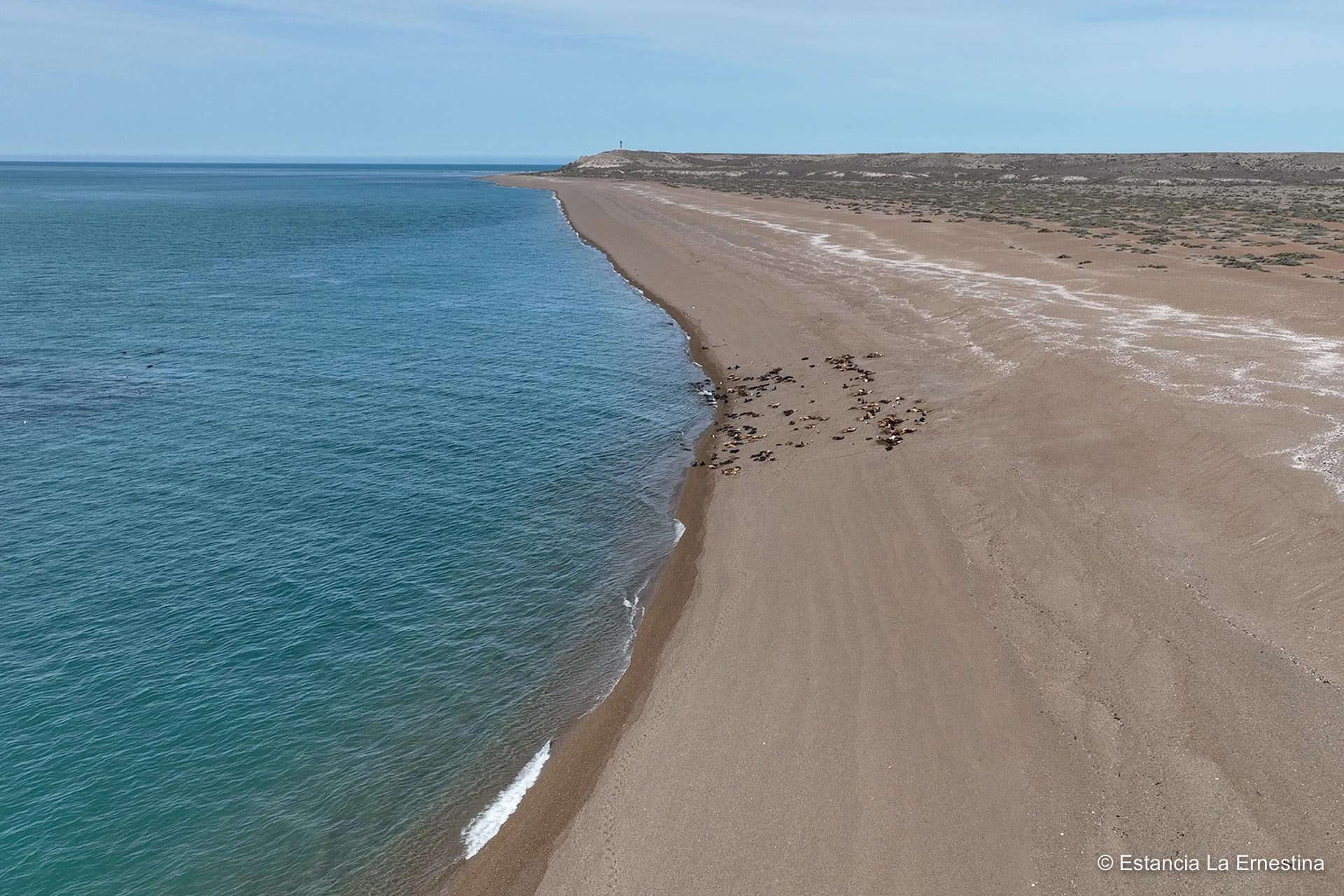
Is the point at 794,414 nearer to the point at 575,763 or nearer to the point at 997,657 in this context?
the point at 997,657

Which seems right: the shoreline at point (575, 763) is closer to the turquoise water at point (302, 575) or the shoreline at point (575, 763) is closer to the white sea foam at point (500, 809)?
the white sea foam at point (500, 809)

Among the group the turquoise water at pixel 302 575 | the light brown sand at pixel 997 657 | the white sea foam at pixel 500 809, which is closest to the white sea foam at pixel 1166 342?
the light brown sand at pixel 997 657

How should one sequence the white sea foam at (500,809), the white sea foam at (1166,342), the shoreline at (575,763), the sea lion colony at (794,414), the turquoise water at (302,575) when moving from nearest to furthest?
the shoreline at (575,763), the white sea foam at (500,809), the turquoise water at (302,575), the white sea foam at (1166,342), the sea lion colony at (794,414)

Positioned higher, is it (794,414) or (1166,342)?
(1166,342)

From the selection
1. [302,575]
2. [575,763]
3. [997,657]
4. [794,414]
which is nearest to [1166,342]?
[794,414]

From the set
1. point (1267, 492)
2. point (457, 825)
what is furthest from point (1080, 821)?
point (1267, 492)
